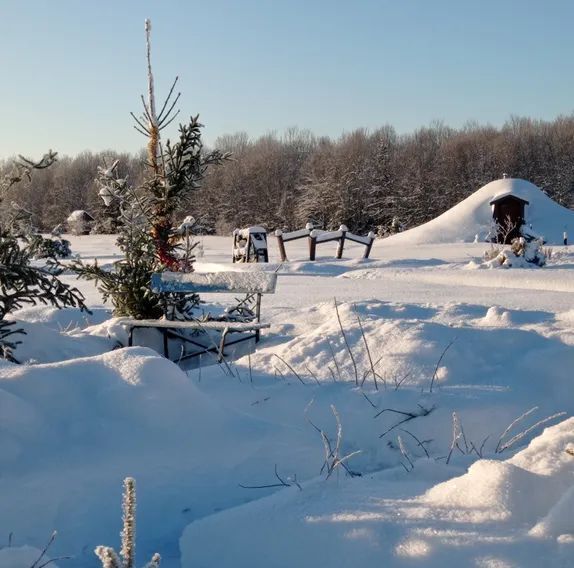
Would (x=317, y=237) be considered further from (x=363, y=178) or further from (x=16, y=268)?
(x=363, y=178)

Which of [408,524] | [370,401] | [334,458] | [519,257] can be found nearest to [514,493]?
[408,524]

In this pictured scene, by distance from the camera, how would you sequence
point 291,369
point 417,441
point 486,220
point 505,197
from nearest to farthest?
1. point 417,441
2. point 291,369
3. point 505,197
4. point 486,220

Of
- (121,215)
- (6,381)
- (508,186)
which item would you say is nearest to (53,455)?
(6,381)

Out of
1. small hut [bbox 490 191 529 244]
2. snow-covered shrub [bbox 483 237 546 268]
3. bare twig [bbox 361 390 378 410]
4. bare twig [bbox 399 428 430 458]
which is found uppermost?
small hut [bbox 490 191 529 244]

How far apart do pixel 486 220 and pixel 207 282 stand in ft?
72.8

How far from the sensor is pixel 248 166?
177 feet

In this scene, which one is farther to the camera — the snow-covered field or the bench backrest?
the bench backrest

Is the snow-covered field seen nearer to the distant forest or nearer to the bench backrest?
the bench backrest

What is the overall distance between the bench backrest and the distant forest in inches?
1451

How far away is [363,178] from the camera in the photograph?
47688mm

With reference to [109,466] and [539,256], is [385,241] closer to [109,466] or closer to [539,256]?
[539,256]

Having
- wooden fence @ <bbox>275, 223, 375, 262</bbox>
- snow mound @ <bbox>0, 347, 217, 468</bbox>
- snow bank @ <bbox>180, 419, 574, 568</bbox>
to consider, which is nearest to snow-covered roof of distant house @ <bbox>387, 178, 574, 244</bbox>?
wooden fence @ <bbox>275, 223, 375, 262</bbox>

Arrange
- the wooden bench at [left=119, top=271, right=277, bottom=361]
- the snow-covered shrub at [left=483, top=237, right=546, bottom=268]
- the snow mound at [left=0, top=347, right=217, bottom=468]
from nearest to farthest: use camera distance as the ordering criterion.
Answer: the snow mound at [left=0, top=347, right=217, bottom=468]
the wooden bench at [left=119, top=271, right=277, bottom=361]
the snow-covered shrub at [left=483, top=237, right=546, bottom=268]

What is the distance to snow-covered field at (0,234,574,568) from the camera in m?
2.73
